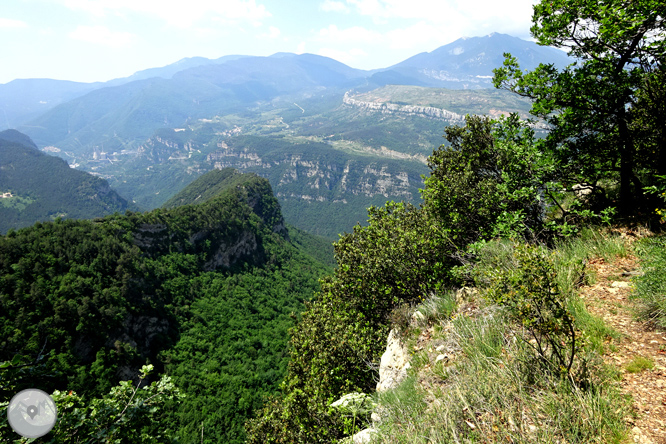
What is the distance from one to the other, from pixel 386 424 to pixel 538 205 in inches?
384

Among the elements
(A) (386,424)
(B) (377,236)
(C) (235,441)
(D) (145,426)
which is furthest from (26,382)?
(C) (235,441)

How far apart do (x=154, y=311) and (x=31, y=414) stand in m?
56.8

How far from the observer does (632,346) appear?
5387mm

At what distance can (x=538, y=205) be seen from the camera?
36.3 ft

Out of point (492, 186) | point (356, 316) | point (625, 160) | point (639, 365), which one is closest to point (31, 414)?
point (639, 365)

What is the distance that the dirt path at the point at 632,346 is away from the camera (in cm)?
403

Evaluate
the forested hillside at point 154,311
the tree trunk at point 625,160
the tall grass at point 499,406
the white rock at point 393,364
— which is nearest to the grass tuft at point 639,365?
the tall grass at point 499,406

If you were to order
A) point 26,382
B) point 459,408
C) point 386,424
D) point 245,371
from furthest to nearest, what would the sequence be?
point 245,371 < point 386,424 < point 26,382 < point 459,408

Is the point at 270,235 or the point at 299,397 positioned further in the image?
the point at 270,235

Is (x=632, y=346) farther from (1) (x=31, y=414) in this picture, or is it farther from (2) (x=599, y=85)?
(1) (x=31, y=414)

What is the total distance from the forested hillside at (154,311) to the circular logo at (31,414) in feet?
77.4

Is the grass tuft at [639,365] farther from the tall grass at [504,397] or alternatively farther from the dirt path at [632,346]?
the tall grass at [504,397]

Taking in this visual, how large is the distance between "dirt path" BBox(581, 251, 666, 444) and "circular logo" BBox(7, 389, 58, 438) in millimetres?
9065

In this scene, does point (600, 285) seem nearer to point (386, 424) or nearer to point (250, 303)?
point (386, 424)
